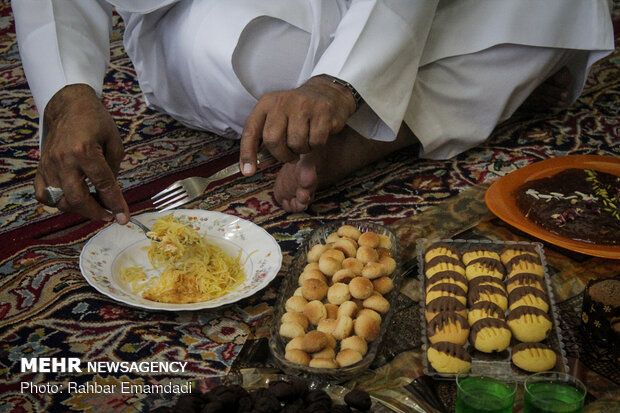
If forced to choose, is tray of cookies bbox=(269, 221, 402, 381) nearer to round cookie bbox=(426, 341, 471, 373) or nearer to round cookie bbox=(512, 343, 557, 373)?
round cookie bbox=(426, 341, 471, 373)

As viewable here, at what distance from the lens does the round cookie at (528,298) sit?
1.20m

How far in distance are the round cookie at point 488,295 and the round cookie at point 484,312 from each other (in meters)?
0.02

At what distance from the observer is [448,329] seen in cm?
113

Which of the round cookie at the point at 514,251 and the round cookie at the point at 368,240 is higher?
the round cookie at the point at 514,251

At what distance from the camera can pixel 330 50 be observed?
167 centimetres

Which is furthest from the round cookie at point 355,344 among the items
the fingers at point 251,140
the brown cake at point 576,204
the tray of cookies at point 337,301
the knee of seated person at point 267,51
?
the knee of seated person at point 267,51

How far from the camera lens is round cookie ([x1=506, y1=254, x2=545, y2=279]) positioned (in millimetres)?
1296

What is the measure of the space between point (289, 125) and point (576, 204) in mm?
629

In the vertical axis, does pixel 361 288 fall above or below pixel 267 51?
below

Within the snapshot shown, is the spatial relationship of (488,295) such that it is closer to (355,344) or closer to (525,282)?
(525,282)

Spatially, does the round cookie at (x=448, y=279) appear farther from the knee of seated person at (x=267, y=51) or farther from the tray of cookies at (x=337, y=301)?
the knee of seated person at (x=267, y=51)

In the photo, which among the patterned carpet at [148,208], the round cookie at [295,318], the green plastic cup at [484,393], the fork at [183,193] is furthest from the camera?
the fork at [183,193]

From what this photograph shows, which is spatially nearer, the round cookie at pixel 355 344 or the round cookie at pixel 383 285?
the round cookie at pixel 355 344

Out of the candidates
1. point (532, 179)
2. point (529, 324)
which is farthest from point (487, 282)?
point (532, 179)
